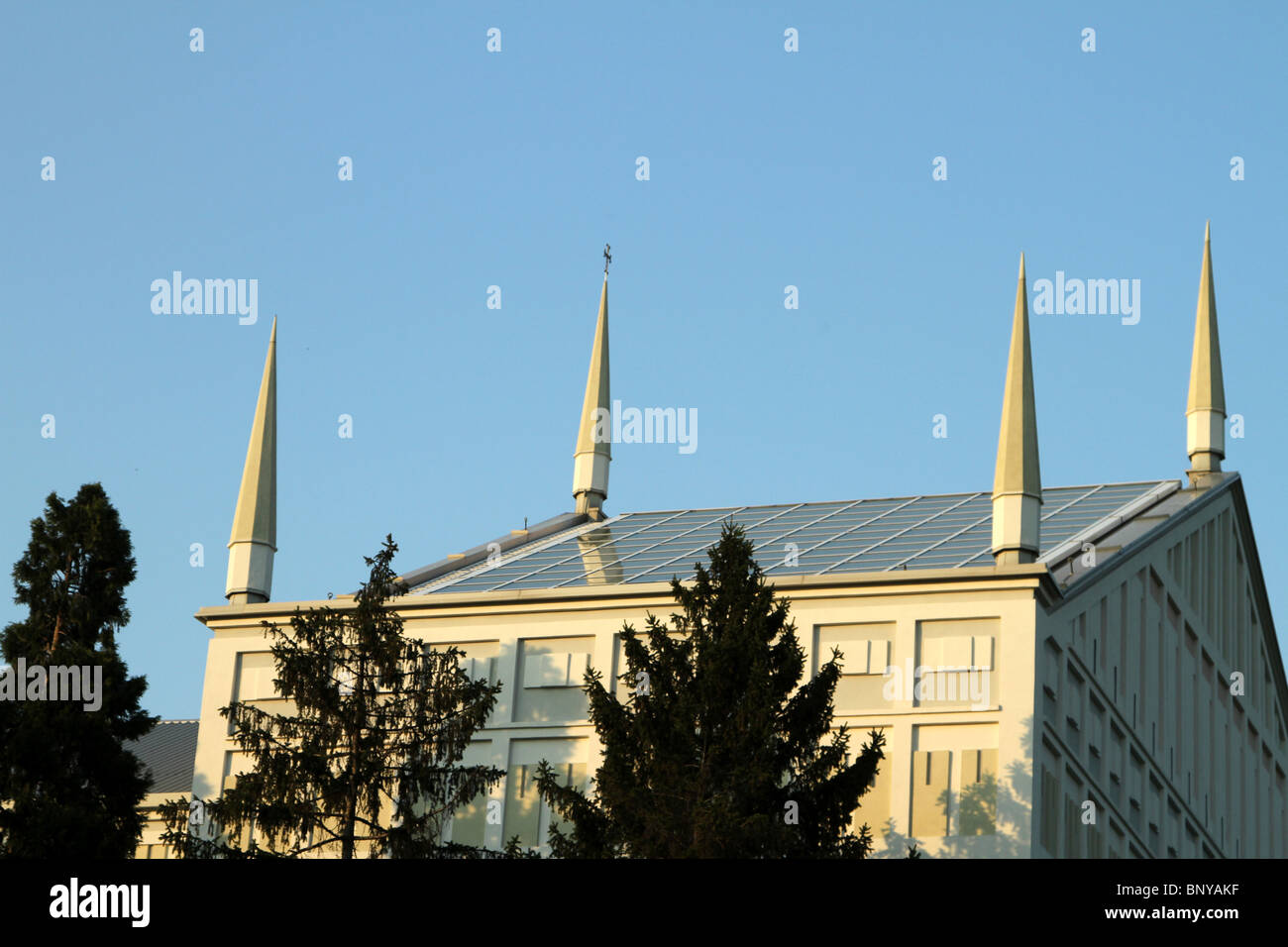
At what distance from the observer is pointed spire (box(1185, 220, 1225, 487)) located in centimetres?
6185

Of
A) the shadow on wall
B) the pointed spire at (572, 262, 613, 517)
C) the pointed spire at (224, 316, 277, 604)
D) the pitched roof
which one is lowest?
the shadow on wall

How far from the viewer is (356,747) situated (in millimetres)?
34500

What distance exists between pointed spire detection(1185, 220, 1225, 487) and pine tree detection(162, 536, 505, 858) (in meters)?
30.4

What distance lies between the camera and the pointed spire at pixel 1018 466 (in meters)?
45.0

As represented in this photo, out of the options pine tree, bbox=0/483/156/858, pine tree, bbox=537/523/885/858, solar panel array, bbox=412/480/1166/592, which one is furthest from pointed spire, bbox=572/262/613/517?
pine tree, bbox=537/523/885/858

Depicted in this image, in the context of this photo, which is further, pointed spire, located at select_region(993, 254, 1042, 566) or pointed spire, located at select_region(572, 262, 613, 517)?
pointed spire, located at select_region(572, 262, 613, 517)

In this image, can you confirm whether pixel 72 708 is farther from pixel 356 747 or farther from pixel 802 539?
pixel 802 539

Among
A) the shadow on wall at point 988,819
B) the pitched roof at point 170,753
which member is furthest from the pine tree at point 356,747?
the pitched roof at point 170,753

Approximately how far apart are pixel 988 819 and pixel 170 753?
34.2 meters

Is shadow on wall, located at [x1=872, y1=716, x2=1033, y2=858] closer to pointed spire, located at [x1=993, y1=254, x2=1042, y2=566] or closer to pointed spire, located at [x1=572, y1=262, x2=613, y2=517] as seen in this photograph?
pointed spire, located at [x1=993, y1=254, x2=1042, y2=566]

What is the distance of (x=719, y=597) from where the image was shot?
112 feet

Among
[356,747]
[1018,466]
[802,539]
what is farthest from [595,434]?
[356,747]
